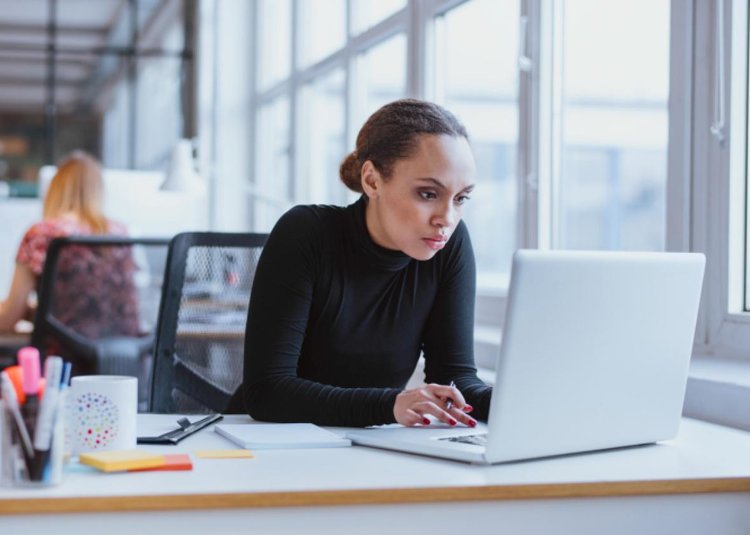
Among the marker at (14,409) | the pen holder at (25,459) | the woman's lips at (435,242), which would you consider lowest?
the pen holder at (25,459)

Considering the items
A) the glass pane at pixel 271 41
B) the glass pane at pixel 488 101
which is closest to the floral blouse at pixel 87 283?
the glass pane at pixel 488 101

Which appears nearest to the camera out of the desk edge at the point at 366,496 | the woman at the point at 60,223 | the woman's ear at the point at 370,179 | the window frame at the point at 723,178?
the desk edge at the point at 366,496

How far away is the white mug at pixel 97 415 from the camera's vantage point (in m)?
1.34

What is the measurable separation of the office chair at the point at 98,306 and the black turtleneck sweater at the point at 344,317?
135 cm

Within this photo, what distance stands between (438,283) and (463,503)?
30.5 inches

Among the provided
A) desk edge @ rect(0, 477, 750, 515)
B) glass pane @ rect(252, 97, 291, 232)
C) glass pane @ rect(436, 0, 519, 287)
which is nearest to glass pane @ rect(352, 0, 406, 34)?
glass pane @ rect(436, 0, 519, 287)

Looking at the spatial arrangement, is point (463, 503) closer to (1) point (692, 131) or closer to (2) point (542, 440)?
(2) point (542, 440)

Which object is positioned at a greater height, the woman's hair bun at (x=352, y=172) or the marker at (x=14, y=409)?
the woman's hair bun at (x=352, y=172)

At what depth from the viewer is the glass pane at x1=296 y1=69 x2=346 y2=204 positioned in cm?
502

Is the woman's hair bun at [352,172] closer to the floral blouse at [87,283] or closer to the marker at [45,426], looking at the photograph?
the marker at [45,426]

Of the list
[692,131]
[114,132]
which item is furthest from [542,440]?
[114,132]

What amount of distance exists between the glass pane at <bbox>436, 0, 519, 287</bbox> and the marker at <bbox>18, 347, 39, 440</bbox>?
200 cm

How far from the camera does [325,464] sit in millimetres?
1316

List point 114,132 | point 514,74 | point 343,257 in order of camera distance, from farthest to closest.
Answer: point 114,132 < point 514,74 < point 343,257
